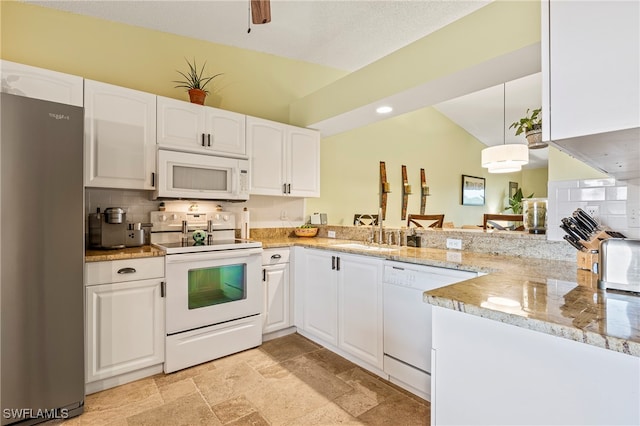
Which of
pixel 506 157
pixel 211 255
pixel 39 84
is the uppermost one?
pixel 39 84

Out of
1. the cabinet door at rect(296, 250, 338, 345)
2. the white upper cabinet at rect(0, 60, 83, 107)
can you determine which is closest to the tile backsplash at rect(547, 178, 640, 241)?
the cabinet door at rect(296, 250, 338, 345)

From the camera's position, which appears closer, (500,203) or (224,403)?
(224,403)

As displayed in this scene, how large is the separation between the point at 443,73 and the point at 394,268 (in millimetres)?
1377

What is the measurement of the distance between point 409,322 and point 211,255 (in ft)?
5.06

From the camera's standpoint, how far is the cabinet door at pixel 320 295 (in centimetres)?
264

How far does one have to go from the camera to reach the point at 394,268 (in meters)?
2.15

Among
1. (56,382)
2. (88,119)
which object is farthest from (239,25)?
(56,382)

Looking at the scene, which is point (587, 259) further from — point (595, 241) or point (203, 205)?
point (203, 205)

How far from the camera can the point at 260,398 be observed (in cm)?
205

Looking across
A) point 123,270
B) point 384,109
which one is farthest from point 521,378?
point 384,109

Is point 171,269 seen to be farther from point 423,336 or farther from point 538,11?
point 538,11

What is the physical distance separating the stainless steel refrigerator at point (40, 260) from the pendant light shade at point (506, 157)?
423cm

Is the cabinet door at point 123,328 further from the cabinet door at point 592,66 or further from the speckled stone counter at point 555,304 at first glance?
the cabinet door at point 592,66

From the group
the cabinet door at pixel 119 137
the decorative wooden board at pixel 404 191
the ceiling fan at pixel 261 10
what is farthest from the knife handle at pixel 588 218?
the decorative wooden board at pixel 404 191
